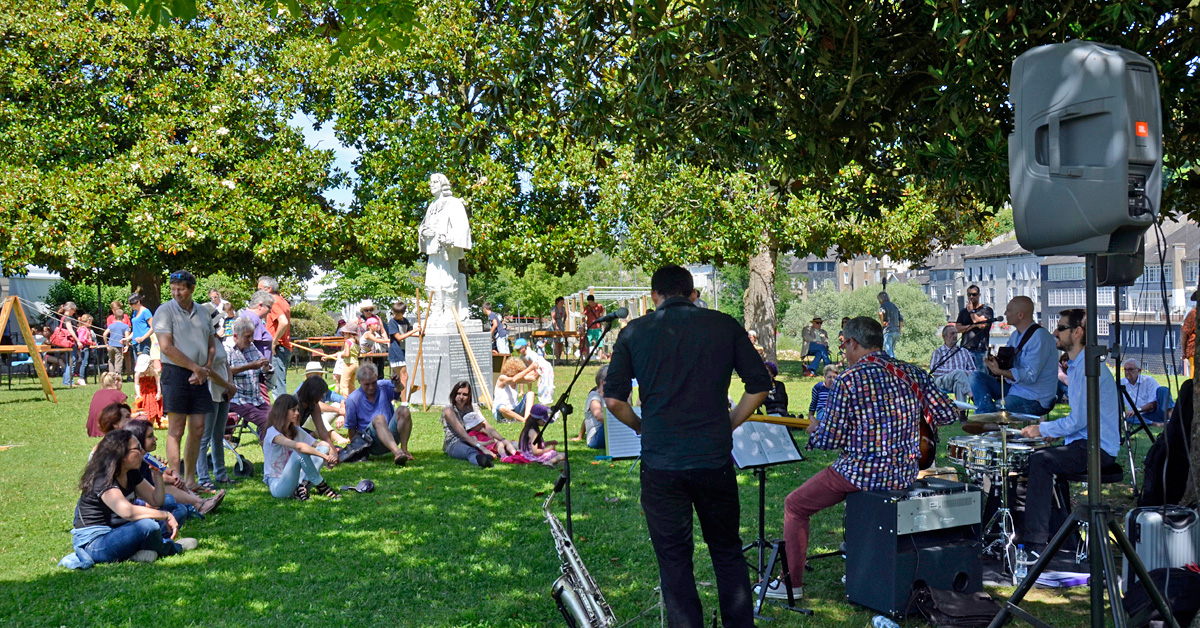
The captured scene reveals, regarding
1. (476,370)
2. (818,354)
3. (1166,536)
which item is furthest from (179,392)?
(818,354)

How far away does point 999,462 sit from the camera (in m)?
5.75

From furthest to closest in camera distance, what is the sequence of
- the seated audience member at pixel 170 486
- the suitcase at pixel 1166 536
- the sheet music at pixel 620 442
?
the sheet music at pixel 620 442 < the seated audience member at pixel 170 486 < the suitcase at pixel 1166 536

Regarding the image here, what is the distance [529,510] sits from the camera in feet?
24.3

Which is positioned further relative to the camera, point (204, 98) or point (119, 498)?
point (204, 98)

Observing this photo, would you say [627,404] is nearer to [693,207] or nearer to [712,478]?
[712,478]

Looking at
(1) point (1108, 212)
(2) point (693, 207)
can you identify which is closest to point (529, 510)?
(1) point (1108, 212)

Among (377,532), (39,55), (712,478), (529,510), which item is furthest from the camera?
(39,55)

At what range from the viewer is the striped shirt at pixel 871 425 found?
4.83 m

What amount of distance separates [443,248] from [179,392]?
800cm

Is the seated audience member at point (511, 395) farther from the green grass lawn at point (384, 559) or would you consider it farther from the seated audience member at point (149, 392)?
the seated audience member at point (149, 392)

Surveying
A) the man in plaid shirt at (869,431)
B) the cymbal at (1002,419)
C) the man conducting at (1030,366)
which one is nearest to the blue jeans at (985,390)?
the man conducting at (1030,366)

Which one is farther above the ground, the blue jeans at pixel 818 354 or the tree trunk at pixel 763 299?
the tree trunk at pixel 763 299

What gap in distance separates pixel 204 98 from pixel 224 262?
3.84 m

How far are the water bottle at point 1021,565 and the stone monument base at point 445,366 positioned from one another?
9718 mm
